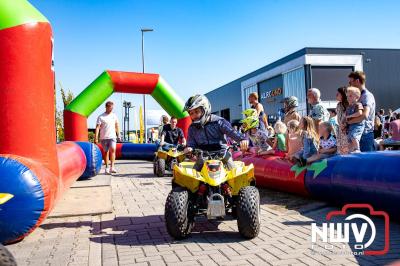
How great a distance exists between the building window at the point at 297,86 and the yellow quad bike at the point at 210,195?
2416 centimetres

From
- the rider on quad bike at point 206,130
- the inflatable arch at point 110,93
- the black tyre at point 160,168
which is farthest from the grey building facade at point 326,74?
the rider on quad bike at point 206,130

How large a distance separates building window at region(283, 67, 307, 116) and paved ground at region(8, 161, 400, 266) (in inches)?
925

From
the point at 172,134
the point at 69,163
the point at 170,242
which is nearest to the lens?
the point at 170,242

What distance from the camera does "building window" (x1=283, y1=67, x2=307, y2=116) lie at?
2888 centimetres

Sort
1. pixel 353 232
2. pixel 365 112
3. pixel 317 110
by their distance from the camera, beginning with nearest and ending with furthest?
pixel 353 232
pixel 365 112
pixel 317 110

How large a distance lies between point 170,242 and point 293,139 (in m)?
3.63

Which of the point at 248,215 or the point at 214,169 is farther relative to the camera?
the point at 214,169

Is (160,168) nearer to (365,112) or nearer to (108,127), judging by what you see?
(108,127)

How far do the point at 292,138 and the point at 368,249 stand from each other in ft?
11.3

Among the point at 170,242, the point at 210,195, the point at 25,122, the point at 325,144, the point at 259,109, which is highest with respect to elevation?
the point at 259,109

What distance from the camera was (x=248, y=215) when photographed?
412 cm

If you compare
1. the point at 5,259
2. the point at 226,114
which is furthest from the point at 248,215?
the point at 226,114

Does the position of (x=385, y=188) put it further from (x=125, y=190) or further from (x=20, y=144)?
(x=125, y=190)

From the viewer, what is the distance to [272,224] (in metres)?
4.93
